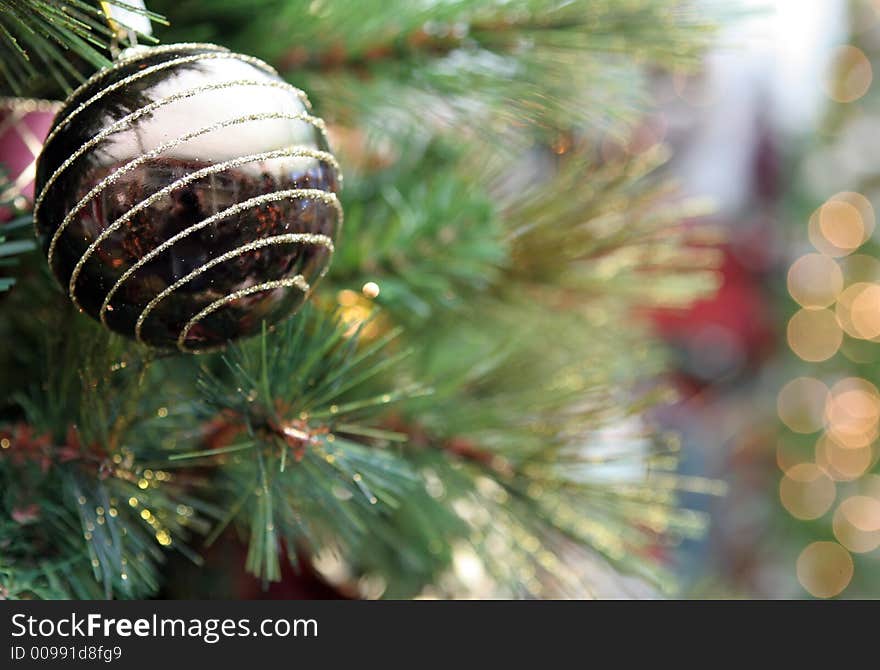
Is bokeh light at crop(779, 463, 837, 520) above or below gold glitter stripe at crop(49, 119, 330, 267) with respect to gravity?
below

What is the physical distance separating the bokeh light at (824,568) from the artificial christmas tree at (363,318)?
65.5 inches

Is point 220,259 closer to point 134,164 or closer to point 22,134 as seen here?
point 134,164

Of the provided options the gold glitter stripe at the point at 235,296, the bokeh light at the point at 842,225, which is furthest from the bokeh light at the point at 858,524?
the gold glitter stripe at the point at 235,296

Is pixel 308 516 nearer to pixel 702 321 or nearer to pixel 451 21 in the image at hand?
pixel 451 21

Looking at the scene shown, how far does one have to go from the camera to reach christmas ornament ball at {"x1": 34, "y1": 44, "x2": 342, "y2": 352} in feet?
0.71

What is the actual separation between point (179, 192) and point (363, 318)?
15 centimetres

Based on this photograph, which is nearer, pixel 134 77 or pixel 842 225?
pixel 134 77

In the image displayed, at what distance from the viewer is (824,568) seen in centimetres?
194

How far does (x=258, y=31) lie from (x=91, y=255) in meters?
0.16

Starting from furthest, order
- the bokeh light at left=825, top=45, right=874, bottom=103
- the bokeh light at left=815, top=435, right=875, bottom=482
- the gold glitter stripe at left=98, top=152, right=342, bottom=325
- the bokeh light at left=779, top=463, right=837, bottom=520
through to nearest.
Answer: the bokeh light at left=825, top=45, right=874, bottom=103 < the bokeh light at left=779, top=463, right=837, bottom=520 < the bokeh light at left=815, top=435, right=875, bottom=482 < the gold glitter stripe at left=98, top=152, right=342, bottom=325

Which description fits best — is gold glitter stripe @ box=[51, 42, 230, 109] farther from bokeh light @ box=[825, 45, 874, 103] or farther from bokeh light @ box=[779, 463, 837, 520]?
bokeh light @ box=[825, 45, 874, 103]

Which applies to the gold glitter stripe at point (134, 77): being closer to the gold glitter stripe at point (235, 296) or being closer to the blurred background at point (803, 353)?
the gold glitter stripe at point (235, 296)

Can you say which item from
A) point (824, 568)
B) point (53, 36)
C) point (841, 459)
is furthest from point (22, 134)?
point (824, 568)

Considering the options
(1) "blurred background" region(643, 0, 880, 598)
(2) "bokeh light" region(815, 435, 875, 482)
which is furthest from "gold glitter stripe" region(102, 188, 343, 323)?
(2) "bokeh light" region(815, 435, 875, 482)
